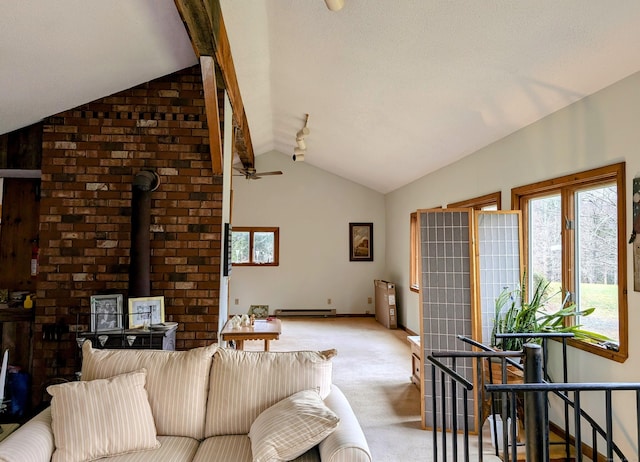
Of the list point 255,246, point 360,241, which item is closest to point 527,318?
point 360,241

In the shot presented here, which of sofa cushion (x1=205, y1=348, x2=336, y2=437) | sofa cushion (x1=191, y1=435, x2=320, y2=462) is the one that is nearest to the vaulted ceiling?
sofa cushion (x1=205, y1=348, x2=336, y2=437)

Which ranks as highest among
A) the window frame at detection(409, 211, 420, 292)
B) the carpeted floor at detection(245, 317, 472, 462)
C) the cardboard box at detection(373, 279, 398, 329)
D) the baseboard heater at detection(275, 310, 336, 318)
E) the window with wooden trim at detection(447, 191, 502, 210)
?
the window with wooden trim at detection(447, 191, 502, 210)

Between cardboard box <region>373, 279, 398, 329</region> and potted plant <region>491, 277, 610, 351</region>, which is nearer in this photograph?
potted plant <region>491, 277, 610, 351</region>

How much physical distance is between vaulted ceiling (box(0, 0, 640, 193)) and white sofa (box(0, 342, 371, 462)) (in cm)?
207

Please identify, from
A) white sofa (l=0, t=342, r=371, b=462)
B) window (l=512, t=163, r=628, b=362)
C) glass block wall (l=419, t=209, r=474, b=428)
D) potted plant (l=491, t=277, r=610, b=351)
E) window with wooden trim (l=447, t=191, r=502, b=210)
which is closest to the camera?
white sofa (l=0, t=342, r=371, b=462)

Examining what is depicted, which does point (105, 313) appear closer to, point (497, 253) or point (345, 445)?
point (345, 445)

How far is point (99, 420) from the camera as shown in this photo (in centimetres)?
190

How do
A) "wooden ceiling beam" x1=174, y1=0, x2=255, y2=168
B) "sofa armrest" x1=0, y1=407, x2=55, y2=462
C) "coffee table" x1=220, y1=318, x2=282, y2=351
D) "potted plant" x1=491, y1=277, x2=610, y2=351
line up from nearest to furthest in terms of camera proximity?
"sofa armrest" x1=0, y1=407, x2=55, y2=462 < "wooden ceiling beam" x1=174, y1=0, x2=255, y2=168 < "potted plant" x1=491, y1=277, x2=610, y2=351 < "coffee table" x1=220, y1=318, x2=282, y2=351

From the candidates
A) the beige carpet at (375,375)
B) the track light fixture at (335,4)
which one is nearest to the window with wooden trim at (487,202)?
the beige carpet at (375,375)

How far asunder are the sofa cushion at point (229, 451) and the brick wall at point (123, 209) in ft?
5.38

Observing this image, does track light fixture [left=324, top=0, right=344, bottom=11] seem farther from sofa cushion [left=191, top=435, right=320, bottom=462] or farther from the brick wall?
sofa cushion [left=191, top=435, right=320, bottom=462]

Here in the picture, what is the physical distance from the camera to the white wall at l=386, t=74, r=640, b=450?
251 cm

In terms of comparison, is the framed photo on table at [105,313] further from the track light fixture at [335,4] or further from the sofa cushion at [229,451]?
the track light fixture at [335,4]

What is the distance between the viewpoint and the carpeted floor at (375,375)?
9.99 ft
